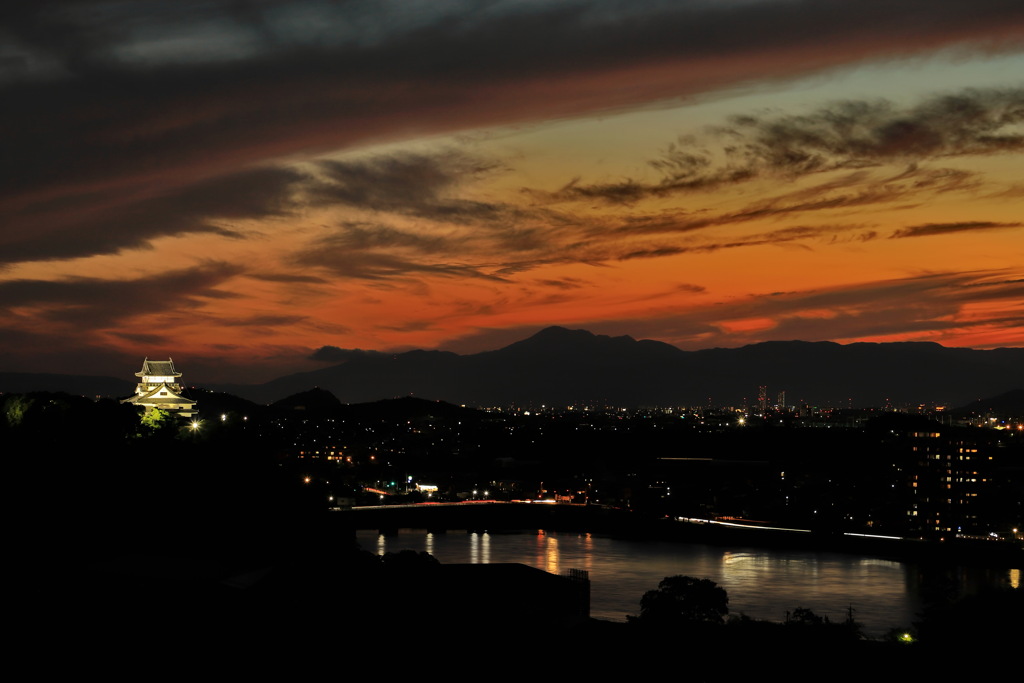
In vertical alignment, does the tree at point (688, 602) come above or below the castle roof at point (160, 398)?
below

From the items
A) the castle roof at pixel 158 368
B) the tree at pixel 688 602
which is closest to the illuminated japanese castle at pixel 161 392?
the castle roof at pixel 158 368

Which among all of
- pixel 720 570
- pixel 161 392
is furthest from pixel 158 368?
pixel 720 570

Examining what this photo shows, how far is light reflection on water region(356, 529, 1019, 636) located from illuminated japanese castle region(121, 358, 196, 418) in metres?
7.97

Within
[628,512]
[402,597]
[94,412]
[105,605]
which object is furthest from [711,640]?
[628,512]

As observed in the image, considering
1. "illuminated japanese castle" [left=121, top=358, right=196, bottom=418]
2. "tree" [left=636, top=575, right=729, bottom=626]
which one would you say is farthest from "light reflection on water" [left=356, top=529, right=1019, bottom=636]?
"illuminated japanese castle" [left=121, top=358, right=196, bottom=418]

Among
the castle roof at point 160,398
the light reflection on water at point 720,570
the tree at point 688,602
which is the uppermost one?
the castle roof at point 160,398

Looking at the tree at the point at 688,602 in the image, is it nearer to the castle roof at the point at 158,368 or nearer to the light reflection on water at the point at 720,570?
the light reflection on water at the point at 720,570

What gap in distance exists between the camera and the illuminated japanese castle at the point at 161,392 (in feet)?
133

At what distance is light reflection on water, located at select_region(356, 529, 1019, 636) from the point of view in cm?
2620

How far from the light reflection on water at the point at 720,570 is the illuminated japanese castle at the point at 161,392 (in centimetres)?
797

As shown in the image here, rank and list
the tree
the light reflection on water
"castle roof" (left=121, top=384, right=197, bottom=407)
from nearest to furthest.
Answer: the tree, the light reflection on water, "castle roof" (left=121, top=384, right=197, bottom=407)

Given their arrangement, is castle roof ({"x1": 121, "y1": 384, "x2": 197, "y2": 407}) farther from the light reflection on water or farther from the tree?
the tree

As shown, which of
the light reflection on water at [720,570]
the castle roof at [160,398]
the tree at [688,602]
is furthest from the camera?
the castle roof at [160,398]

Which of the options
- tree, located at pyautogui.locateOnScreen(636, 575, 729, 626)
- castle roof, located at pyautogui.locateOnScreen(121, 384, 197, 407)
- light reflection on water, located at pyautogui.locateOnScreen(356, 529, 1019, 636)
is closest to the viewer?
tree, located at pyautogui.locateOnScreen(636, 575, 729, 626)
